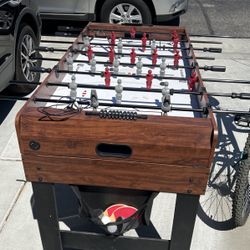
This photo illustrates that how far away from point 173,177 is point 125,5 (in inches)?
205

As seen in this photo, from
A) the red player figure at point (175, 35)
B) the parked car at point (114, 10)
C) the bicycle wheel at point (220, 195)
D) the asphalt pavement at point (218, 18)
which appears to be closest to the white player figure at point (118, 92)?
the bicycle wheel at point (220, 195)

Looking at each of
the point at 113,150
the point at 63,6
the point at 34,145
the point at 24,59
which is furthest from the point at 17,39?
the point at 113,150

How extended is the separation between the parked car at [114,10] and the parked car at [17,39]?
173 centimetres

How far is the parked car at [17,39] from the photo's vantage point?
377 centimetres

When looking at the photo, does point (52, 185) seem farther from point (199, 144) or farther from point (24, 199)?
point (24, 199)

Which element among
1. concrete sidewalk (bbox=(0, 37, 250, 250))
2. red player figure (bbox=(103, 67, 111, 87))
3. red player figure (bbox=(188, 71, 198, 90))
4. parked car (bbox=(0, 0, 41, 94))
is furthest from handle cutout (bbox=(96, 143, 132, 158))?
parked car (bbox=(0, 0, 41, 94))

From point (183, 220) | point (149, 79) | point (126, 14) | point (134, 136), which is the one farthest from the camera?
point (126, 14)

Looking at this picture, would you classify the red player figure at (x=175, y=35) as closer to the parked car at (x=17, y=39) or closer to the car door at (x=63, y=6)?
the parked car at (x=17, y=39)

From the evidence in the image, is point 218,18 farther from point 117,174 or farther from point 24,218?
point 117,174

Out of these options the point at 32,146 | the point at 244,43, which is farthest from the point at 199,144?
the point at 244,43

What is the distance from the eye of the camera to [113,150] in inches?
74.7

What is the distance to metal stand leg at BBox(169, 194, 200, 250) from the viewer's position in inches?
78.7

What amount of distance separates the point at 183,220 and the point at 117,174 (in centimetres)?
48

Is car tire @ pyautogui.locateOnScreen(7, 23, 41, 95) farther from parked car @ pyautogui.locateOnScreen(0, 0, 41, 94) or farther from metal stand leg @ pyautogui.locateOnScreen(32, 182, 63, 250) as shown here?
metal stand leg @ pyautogui.locateOnScreen(32, 182, 63, 250)
